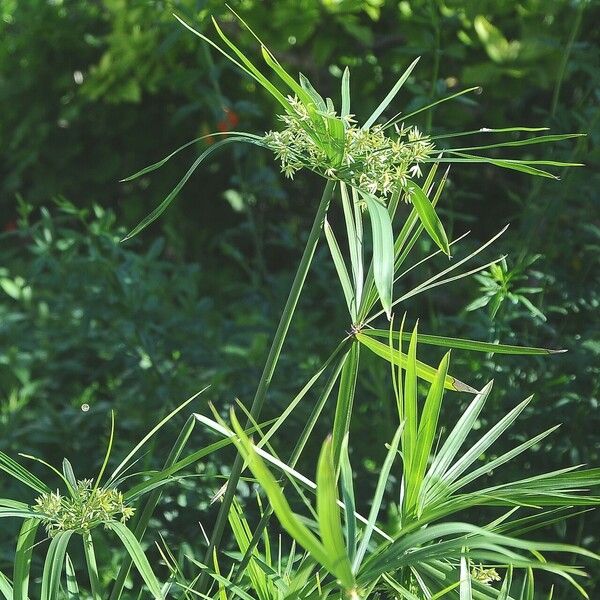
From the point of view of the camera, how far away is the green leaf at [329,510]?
67cm

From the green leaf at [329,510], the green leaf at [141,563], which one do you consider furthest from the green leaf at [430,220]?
the green leaf at [141,563]

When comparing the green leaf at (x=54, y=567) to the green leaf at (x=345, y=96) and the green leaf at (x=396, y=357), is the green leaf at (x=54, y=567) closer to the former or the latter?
the green leaf at (x=396, y=357)

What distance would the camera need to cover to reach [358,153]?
0.87 meters

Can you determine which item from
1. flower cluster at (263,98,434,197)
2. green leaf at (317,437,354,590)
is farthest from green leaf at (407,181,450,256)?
green leaf at (317,437,354,590)

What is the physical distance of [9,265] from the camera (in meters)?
3.12

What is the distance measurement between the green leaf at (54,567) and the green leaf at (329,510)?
288 millimetres

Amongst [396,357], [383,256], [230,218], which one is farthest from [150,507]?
[230,218]

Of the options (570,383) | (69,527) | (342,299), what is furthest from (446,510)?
(342,299)

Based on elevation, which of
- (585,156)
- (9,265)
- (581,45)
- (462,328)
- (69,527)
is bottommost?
(9,265)

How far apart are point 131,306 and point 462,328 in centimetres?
75

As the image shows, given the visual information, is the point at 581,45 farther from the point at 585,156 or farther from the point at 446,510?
the point at 446,510

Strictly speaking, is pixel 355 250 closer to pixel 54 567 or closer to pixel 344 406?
pixel 344 406

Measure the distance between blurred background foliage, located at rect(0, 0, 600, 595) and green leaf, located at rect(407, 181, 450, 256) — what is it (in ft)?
1.51

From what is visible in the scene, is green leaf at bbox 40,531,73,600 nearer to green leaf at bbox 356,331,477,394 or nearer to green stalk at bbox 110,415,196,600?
green stalk at bbox 110,415,196,600
